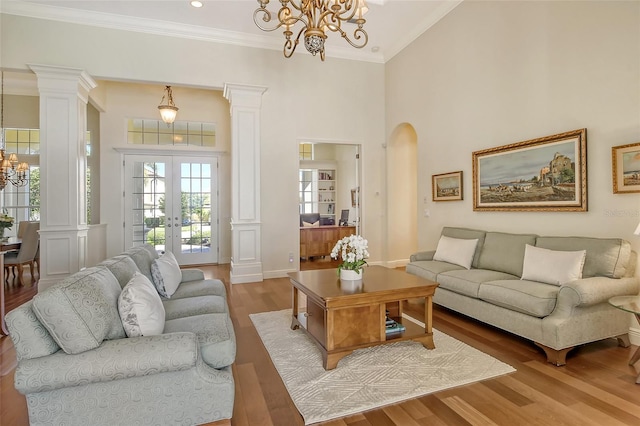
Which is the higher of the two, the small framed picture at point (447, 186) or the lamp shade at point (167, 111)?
the lamp shade at point (167, 111)

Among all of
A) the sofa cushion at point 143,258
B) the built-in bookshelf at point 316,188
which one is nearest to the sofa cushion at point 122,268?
the sofa cushion at point 143,258

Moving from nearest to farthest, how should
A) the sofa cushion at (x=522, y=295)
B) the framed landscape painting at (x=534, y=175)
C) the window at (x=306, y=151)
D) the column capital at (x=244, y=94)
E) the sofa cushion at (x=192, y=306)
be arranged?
the sofa cushion at (x=192, y=306)
the sofa cushion at (x=522, y=295)
the framed landscape painting at (x=534, y=175)
the column capital at (x=244, y=94)
the window at (x=306, y=151)

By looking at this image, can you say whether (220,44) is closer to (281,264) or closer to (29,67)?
(29,67)

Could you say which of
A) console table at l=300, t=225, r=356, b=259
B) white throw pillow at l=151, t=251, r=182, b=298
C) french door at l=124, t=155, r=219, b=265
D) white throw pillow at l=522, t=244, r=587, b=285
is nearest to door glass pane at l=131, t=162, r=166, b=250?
french door at l=124, t=155, r=219, b=265

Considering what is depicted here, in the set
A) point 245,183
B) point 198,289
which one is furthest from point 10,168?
point 198,289

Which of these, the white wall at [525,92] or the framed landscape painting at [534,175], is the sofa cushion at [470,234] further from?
the framed landscape painting at [534,175]

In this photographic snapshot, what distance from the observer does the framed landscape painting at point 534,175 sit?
334cm

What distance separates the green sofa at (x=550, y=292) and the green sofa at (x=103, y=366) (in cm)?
242

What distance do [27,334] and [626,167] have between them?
4371mm

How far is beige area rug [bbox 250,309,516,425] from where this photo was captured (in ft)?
6.97

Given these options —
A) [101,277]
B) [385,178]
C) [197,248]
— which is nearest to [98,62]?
[197,248]

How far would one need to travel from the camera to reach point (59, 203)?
4.77m

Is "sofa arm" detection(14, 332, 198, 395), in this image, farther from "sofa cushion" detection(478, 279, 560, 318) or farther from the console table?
the console table

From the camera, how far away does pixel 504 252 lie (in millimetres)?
3777
